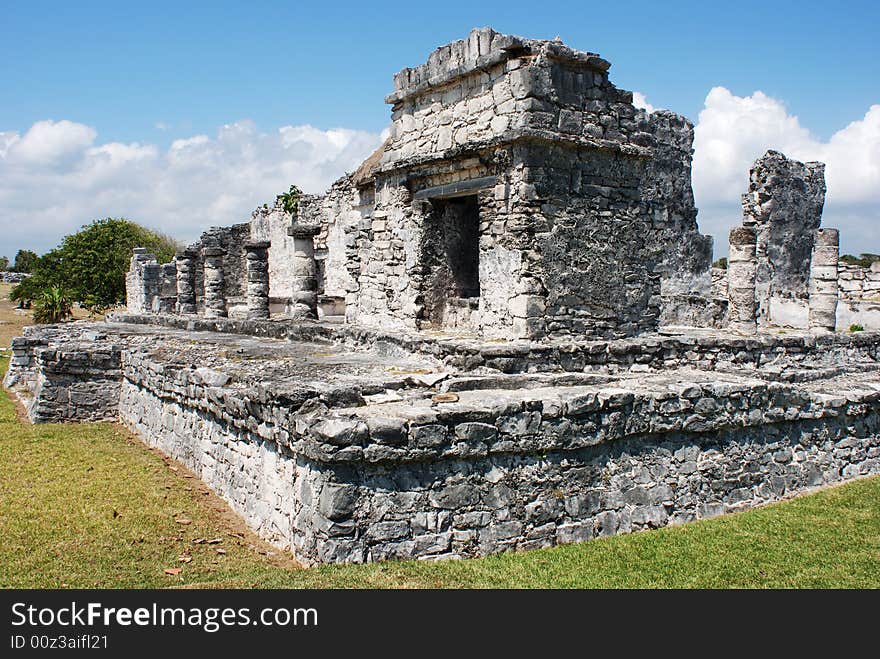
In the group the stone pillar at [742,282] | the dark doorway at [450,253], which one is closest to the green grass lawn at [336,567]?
the dark doorway at [450,253]

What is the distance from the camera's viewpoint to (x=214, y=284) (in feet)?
54.7

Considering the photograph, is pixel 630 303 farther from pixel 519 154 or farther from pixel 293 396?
pixel 293 396

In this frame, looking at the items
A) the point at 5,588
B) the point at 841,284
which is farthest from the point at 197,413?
the point at 841,284

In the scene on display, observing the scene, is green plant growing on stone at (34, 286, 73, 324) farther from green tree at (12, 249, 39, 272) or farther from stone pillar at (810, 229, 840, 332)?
green tree at (12, 249, 39, 272)

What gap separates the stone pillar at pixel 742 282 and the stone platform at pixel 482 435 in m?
3.94

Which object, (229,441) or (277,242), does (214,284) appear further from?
(229,441)

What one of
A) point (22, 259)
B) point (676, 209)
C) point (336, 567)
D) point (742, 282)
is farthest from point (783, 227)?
point (22, 259)

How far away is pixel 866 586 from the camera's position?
4.68 meters

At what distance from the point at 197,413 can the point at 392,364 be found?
188cm

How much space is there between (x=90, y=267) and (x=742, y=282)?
2952 centimetres

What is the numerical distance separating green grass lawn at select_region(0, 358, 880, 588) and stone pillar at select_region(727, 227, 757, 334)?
20.5 ft

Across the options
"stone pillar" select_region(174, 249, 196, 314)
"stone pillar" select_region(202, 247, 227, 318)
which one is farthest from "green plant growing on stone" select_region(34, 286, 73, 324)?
"stone pillar" select_region(202, 247, 227, 318)

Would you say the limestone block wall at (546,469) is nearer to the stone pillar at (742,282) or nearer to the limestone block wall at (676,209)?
the stone pillar at (742,282)

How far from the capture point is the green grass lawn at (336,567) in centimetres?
454
